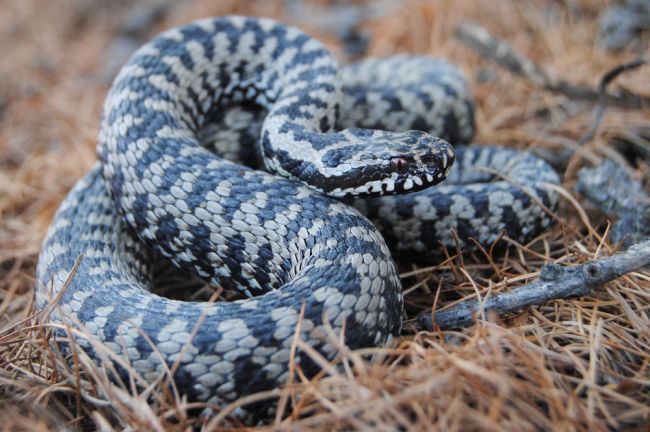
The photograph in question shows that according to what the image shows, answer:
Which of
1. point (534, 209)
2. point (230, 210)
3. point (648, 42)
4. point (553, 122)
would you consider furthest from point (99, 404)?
point (648, 42)

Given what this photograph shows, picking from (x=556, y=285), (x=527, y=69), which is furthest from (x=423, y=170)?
(x=527, y=69)

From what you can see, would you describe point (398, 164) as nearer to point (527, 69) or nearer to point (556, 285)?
point (556, 285)

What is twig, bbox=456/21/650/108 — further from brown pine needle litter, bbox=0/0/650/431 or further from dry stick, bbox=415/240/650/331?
dry stick, bbox=415/240/650/331

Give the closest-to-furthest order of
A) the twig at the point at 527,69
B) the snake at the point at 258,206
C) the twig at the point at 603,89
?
the snake at the point at 258,206, the twig at the point at 603,89, the twig at the point at 527,69

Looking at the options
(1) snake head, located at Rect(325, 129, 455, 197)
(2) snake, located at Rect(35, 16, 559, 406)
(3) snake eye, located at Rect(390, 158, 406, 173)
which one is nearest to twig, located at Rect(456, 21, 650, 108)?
(2) snake, located at Rect(35, 16, 559, 406)

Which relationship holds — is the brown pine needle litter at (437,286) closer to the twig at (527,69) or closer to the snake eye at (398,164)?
the twig at (527,69)

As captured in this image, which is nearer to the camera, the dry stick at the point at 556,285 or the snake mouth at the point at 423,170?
the dry stick at the point at 556,285

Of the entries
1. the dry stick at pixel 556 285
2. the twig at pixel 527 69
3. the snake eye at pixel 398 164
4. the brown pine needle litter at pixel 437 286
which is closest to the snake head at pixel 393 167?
the snake eye at pixel 398 164
